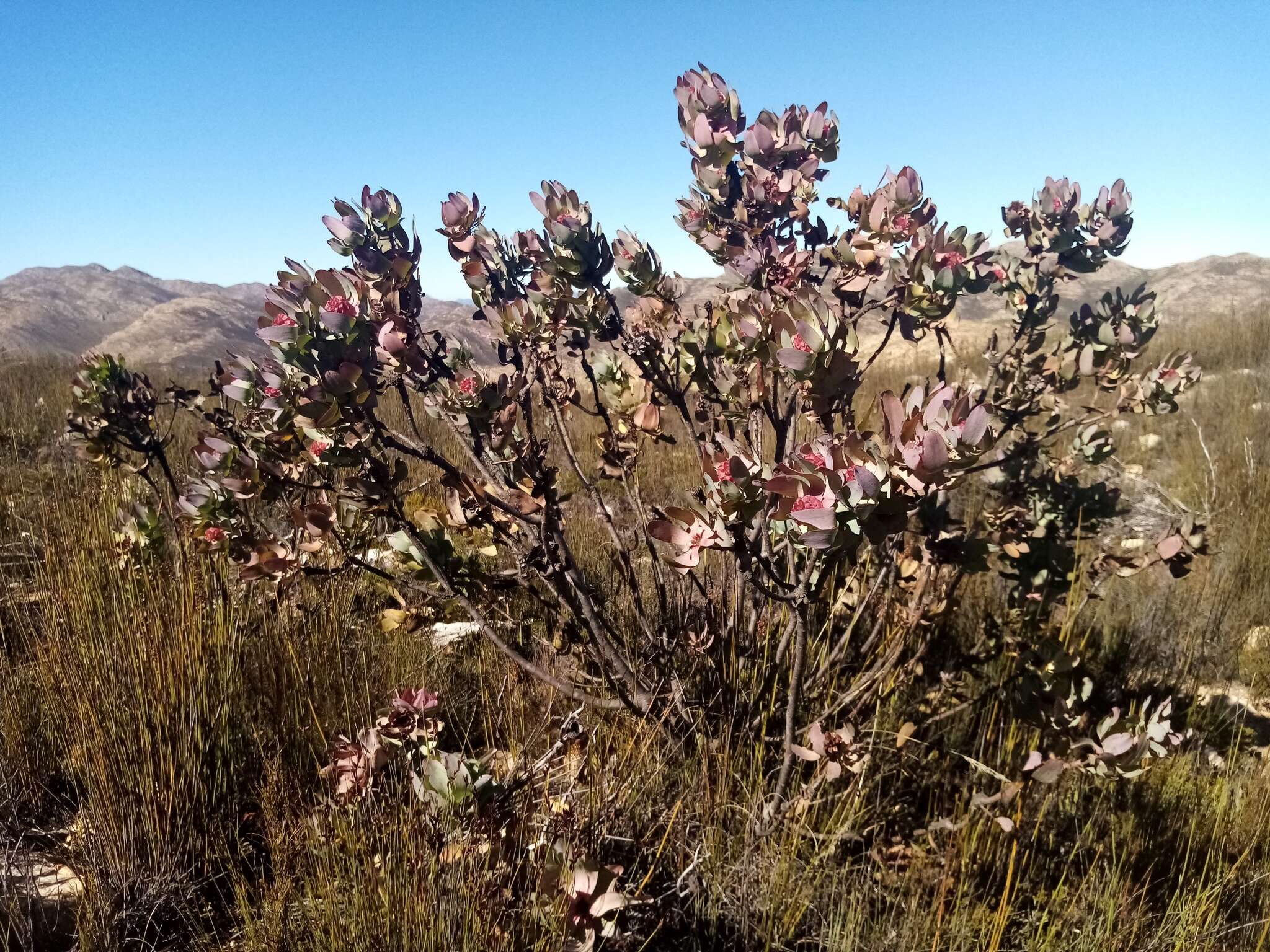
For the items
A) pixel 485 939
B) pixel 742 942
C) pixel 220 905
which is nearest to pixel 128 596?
pixel 220 905

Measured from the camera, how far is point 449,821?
4.02ft

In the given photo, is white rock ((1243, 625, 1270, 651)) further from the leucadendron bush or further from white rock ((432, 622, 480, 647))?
white rock ((432, 622, 480, 647))

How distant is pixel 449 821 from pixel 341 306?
923 millimetres

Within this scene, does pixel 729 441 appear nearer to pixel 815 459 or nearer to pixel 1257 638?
pixel 815 459

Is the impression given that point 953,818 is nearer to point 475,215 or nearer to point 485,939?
point 485,939

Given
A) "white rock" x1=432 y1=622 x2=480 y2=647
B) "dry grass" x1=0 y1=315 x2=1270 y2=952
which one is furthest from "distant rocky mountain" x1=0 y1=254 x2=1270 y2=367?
"dry grass" x1=0 y1=315 x2=1270 y2=952

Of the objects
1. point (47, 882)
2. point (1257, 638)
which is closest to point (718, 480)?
point (47, 882)

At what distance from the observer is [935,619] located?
183cm

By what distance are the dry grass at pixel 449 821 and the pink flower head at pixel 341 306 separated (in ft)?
2.77

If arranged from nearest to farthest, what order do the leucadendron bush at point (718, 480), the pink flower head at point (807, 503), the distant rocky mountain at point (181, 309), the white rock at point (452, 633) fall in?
the pink flower head at point (807, 503) → the leucadendron bush at point (718, 480) → the white rock at point (452, 633) → the distant rocky mountain at point (181, 309)

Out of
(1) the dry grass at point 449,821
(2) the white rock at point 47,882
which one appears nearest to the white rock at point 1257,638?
(1) the dry grass at point 449,821

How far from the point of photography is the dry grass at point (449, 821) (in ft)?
4.18

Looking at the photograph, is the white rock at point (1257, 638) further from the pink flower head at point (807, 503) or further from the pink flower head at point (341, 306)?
the pink flower head at point (341, 306)

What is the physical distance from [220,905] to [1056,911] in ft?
5.58
